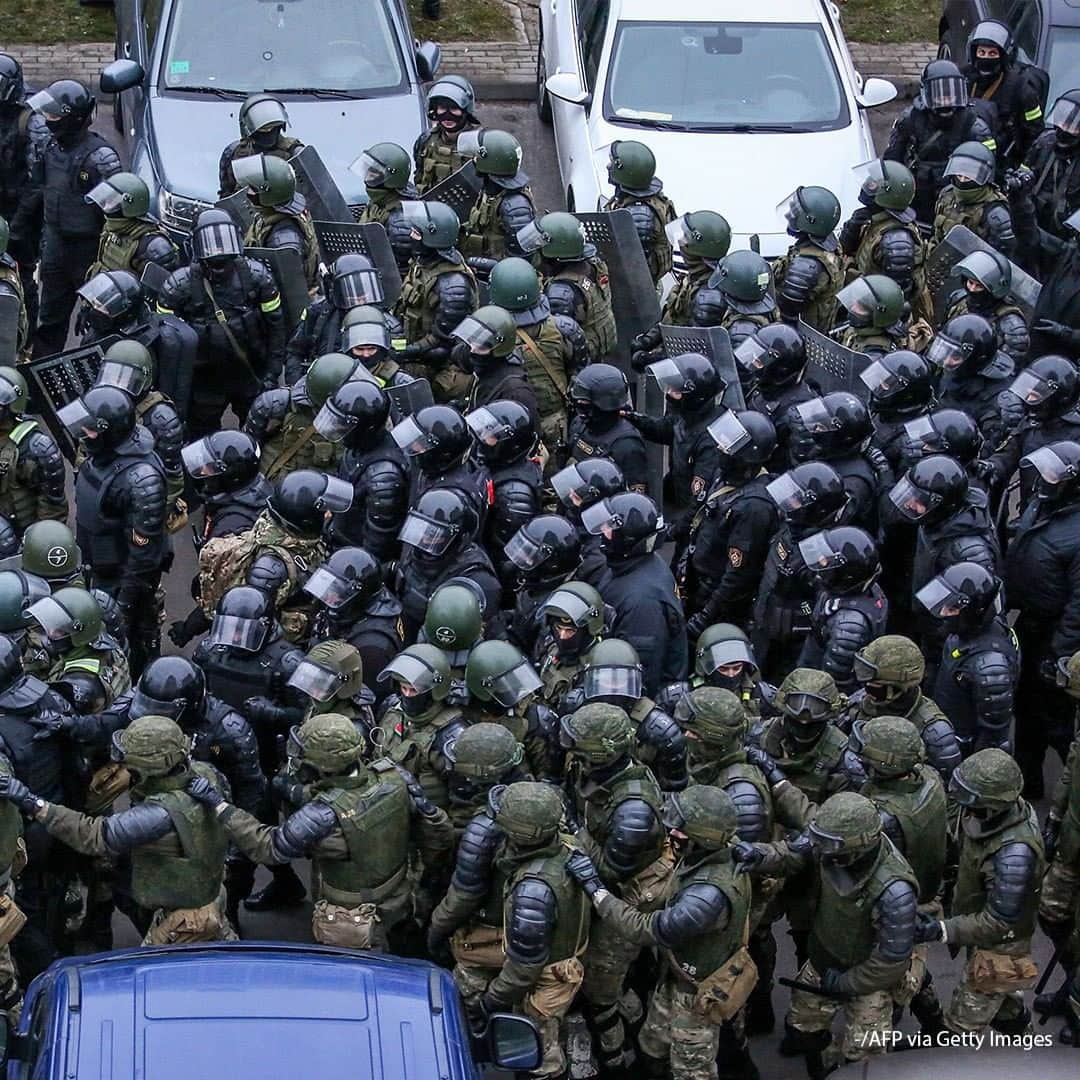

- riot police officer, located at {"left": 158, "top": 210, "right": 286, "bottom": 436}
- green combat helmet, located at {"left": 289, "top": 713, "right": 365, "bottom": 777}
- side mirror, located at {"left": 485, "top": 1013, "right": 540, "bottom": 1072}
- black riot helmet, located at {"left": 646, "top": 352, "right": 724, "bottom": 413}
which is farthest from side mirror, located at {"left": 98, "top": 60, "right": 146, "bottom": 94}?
side mirror, located at {"left": 485, "top": 1013, "right": 540, "bottom": 1072}

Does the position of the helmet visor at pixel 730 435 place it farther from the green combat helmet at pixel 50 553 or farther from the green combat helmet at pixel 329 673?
the green combat helmet at pixel 50 553

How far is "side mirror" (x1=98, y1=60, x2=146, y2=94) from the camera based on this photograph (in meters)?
12.8

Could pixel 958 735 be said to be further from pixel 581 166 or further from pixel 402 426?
pixel 581 166

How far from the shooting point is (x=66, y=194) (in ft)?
40.4

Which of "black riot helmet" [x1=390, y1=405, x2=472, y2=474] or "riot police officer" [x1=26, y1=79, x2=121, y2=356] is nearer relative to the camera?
"black riot helmet" [x1=390, y1=405, x2=472, y2=474]

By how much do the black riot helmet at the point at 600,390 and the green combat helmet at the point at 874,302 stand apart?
1534 mm

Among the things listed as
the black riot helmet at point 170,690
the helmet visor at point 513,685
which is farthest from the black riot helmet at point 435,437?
the black riot helmet at point 170,690

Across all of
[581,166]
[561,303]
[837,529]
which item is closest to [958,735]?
[837,529]

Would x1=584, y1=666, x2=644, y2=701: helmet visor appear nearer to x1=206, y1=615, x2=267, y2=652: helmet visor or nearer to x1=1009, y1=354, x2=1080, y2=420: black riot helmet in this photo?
x1=206, y1=615, x2=267, y2=652: helmet visor

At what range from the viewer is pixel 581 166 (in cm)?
1323

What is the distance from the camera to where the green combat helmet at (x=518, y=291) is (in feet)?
34.0

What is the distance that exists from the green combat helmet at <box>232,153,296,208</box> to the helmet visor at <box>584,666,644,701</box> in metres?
4.66

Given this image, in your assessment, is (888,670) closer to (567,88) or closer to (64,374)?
(64,374)

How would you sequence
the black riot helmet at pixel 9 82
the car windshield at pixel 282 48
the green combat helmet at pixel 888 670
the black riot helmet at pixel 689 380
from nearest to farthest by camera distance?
the green combat helmet at pixel 888 670, the black riot helmet at pixel 689 380, the black riot helmet at pixel 9 82, the car windshield at pixel 282 48
